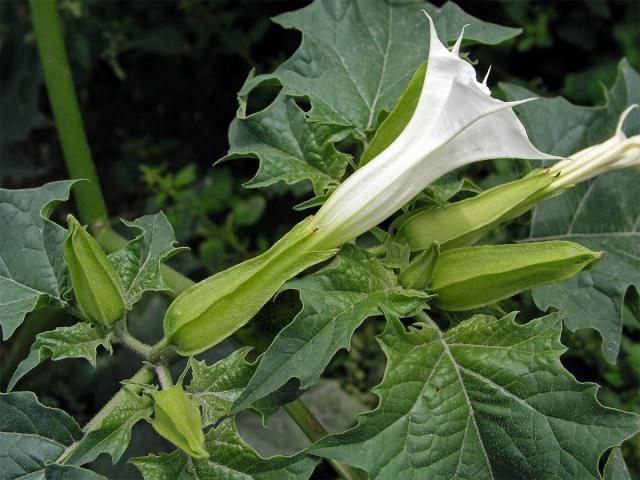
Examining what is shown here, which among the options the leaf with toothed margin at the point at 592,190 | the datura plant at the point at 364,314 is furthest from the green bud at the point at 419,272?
the leaf with toothed margin at the point at 592,190

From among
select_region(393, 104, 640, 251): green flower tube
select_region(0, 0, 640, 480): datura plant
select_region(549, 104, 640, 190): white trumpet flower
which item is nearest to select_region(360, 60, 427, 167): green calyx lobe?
select_region(0, 0, 640, 480): datura plant

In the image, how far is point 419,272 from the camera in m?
1.11

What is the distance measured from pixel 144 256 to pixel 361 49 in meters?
0.53

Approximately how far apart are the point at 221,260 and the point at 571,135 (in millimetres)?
871

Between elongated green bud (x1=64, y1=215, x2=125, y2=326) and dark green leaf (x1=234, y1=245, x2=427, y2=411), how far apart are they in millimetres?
228

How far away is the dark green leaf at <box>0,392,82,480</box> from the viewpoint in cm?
114

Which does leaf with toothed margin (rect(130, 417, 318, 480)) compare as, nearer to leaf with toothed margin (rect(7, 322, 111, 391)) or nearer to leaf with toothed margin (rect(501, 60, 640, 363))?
leaf with toothed margin (rect(7, 322, 111, 391))

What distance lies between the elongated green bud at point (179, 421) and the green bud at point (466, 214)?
1.18 ft

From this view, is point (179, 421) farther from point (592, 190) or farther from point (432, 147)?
point (592, 190)

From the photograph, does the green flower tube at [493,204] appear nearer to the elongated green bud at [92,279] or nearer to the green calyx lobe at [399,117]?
the green calyx lobe at [399,117]

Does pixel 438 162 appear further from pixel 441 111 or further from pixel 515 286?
pixel 515 286

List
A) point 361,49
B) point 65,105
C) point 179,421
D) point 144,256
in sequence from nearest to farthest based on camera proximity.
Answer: point 179,421
point 144,256
point 361,49
point 65,105

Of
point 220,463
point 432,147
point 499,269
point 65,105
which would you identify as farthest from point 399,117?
point 65,105

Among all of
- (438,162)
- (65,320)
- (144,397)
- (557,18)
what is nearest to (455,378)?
(438,162)
